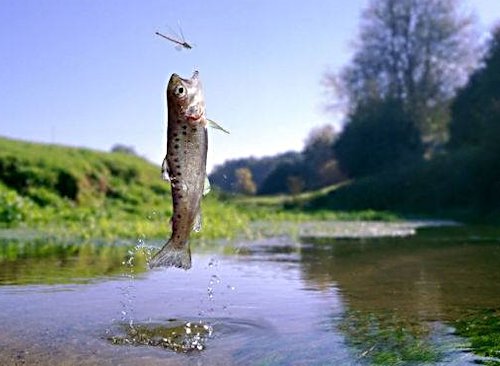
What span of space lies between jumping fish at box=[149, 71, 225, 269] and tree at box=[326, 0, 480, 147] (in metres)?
48.4

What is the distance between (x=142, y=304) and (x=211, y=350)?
225 centimetres

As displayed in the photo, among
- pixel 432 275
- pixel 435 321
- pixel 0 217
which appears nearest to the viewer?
pixel 435 321

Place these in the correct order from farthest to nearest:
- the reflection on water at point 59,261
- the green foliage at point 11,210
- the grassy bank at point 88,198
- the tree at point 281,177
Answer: the tree at point 281,177, the green foliage at point 11,210, the grassy bank at point 88,198, the reflection on water at point 59,261

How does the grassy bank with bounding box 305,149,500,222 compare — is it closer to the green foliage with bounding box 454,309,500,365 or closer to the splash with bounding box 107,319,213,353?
the green foliage with bounding box 454,309,500,365

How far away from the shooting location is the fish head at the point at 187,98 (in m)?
4.17

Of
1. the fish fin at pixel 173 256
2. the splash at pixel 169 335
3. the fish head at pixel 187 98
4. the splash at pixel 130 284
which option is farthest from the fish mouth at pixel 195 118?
the splash at pixel 169 335

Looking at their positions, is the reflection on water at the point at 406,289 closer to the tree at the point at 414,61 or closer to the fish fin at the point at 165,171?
the fish fin at the point at 165,171

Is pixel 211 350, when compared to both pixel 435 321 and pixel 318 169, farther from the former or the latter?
pixel 318 169

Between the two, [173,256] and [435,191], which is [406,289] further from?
[435,191]

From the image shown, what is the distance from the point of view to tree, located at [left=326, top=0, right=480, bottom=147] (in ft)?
171

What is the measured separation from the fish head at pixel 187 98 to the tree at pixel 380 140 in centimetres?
4260

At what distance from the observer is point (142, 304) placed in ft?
25.4

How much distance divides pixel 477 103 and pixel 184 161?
124ft

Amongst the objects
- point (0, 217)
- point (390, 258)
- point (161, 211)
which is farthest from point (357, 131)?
point (390, 258)
